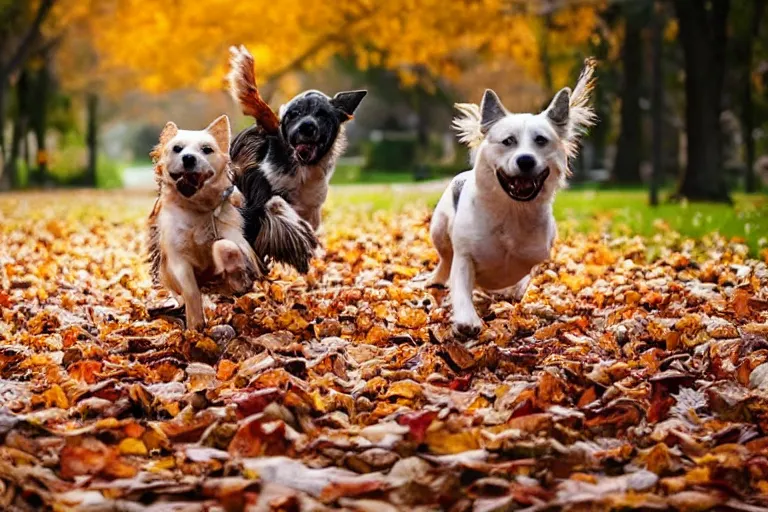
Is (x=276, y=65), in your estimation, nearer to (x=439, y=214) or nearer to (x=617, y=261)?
(x=617, y=261)

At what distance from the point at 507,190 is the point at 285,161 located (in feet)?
8.06

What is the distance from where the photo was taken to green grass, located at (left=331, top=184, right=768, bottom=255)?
39.2 ft

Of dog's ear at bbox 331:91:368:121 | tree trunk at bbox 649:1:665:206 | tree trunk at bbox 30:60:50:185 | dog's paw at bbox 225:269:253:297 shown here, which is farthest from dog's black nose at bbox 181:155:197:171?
tree trunk at bbox 30:60:50:185

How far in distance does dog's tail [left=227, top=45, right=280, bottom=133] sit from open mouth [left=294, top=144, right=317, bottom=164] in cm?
30

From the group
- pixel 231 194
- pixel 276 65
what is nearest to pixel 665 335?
pixel 231 194

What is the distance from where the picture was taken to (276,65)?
1377 inches

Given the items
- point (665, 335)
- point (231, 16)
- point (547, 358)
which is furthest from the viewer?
point (231, 16)

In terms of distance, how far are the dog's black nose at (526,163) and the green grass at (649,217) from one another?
4697 mm

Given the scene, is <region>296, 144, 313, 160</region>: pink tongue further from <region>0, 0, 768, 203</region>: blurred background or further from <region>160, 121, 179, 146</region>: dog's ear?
<region>0, 0, 768, 203</region>: blurred background

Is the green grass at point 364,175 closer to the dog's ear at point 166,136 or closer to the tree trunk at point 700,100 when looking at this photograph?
the tree trunk at point 700,100

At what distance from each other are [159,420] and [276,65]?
31.3 meters

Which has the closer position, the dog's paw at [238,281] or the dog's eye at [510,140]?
the dog's eye at [510,140]

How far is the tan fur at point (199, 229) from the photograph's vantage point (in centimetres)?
607

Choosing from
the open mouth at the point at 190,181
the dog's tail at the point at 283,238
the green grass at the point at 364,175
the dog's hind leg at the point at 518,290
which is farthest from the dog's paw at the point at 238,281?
the green grass at the point at 364,175
